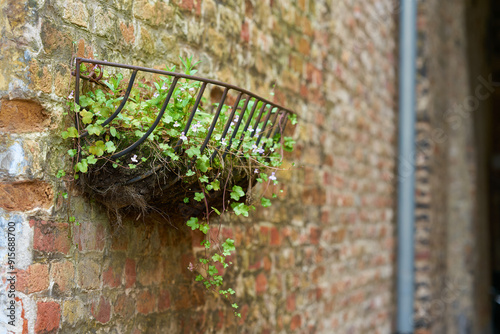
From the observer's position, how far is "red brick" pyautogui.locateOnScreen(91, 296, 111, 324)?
1423mm

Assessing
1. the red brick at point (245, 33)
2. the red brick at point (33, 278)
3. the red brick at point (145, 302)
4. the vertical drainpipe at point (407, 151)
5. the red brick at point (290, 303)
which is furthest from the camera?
the vertical drainpipe at point (407, 151)

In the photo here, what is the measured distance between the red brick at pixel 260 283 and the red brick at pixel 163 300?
1.97 feet

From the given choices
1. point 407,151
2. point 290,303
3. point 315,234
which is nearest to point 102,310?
point 290,303

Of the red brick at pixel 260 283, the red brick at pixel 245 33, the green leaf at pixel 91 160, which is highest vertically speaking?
the red brick at pixel 245 33

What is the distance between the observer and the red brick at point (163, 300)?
166 centimetres

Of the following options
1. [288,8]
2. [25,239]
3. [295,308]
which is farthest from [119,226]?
[288,8]

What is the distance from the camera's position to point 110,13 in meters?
1.50

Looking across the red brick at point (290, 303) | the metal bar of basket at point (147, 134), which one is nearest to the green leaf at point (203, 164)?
the metal bar of basket at point (147, 134)

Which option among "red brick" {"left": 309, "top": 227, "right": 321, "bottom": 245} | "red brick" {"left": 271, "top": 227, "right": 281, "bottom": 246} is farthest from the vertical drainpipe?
"red brick" {"left": 271, "top": 227, "right": 281, "bottom": 246}

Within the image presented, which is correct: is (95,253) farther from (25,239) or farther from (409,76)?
(409,76)

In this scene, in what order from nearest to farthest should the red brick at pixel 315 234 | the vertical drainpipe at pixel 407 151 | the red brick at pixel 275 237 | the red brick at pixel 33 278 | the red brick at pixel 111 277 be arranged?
the red brick at pixel 33 278
the red brick at pixel 111 277
the red brick at pixel 275 237
the red brick at pixel 315 234
the vertical drainpipe at pixel 407 151

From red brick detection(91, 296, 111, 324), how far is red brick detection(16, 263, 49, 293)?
0.59 feet

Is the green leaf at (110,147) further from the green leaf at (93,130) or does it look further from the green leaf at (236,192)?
the green leaf at (236,192)

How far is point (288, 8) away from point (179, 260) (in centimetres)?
143
